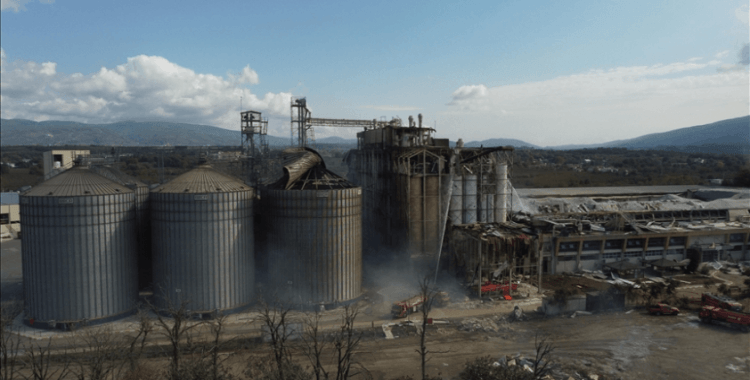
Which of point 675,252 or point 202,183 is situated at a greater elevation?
point 202,183

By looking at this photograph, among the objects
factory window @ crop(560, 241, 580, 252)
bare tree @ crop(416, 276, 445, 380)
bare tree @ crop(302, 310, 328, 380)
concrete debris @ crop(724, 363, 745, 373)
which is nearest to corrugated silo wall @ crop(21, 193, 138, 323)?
bare tree @ crop(302, 310, 328, 380)

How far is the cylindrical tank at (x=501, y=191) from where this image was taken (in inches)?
1764

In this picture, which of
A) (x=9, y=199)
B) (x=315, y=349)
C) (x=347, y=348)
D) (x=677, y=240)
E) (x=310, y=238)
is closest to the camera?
(x=315, y=349)

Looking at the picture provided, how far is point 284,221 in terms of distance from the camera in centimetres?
3538

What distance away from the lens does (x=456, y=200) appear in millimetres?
44000

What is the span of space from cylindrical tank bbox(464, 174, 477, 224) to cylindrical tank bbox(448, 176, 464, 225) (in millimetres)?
421

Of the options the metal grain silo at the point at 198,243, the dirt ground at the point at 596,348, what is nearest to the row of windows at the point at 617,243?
the dirt ground at the point at 596,348

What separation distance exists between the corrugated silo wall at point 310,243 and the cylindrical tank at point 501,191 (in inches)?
659

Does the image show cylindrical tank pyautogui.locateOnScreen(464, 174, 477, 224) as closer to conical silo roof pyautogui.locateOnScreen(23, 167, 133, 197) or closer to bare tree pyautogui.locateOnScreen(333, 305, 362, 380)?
bare tree pyautogui.locateOnScreen(333, 305, 362, 380)

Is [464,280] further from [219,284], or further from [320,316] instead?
[219,284]

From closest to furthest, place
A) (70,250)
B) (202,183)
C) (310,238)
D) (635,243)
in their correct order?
(70,250) < (202,183) < (310,238) < (635,243)

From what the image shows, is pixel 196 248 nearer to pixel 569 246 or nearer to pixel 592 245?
pixel 569 246

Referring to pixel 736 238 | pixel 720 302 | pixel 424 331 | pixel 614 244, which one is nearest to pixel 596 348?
pixel 424 331

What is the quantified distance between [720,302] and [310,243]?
31.5 meters
